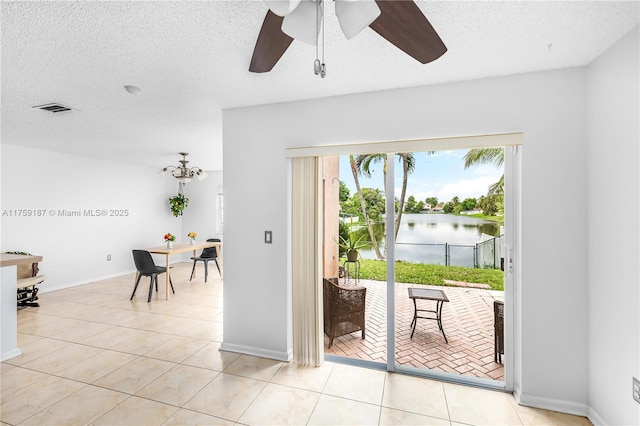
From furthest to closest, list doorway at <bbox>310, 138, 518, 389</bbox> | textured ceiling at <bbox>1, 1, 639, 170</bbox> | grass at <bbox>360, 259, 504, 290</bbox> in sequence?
grass at <bbox>360, 259, 504, 290</bbox> → doorway at <bbox>310, 138, 518, 389</bbox> → textured ceiling at <bbox>1, 1, 639, 170</bbox>

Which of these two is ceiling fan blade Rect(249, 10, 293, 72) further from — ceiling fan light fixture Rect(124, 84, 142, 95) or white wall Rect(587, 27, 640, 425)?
white wall Rect(587, 27, 640, 425)

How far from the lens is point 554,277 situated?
2102 mm

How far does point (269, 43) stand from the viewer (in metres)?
1.34

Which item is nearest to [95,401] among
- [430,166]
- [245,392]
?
[245,392]

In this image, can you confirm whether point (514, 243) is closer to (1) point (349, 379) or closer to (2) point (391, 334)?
Answer: (2) point (391, 334)

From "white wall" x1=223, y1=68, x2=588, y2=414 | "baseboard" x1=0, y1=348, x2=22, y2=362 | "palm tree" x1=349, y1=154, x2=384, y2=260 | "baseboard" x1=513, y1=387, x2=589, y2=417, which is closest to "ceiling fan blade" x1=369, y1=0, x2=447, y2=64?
"white wall" x1=223, y1=68, x2=588, y2=414

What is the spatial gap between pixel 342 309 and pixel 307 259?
0.69 m

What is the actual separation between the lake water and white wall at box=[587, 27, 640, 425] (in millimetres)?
735

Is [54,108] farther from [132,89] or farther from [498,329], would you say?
[498,329]

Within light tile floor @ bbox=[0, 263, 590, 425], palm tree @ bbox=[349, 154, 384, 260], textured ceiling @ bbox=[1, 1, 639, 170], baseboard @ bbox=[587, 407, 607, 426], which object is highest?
textured ceiling @ bbox=[1, 1, 639, 170]

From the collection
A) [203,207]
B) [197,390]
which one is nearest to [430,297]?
[197,390]

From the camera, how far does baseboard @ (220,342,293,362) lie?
9.00 feet

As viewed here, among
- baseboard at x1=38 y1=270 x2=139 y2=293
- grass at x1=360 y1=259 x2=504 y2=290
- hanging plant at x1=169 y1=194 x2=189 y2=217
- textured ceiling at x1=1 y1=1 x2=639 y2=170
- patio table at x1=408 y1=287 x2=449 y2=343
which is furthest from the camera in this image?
hanging plant at x1=169 y1=194 x2=189 y2=217

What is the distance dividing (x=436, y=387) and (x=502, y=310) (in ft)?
2.81
